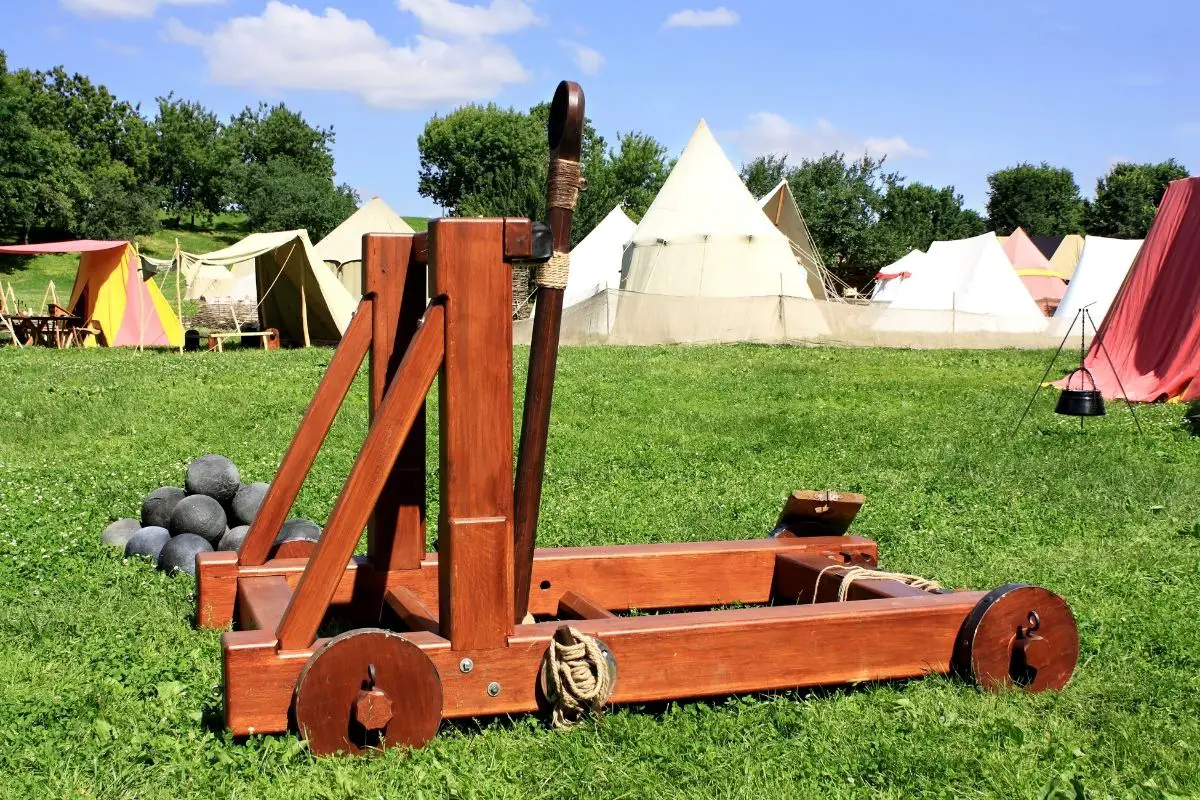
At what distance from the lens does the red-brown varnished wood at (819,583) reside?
440 centimetres

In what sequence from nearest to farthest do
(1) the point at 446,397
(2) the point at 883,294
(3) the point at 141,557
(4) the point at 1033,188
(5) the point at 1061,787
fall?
(5) the point at 1061,787 < (1) the point at 446,397 < (3) the point at 141,557 < (2) the point at 883,294 < (4) the point at 1033,188

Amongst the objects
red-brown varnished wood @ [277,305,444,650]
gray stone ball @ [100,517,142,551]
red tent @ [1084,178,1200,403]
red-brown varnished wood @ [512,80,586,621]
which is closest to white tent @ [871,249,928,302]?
red tent @ [1084,178,1200,403]

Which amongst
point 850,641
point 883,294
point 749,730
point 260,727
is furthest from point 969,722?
point 883,294

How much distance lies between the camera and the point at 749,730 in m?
3.70

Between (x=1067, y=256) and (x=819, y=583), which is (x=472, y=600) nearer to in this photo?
(x=819, y=583)

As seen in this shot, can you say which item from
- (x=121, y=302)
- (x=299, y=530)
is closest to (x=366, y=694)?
(x=299, y=530)

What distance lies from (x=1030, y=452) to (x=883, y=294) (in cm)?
3055

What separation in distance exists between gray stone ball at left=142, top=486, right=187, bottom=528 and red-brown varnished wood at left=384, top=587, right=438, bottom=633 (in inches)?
95.8

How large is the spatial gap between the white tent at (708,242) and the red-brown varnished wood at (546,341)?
78.3 feet

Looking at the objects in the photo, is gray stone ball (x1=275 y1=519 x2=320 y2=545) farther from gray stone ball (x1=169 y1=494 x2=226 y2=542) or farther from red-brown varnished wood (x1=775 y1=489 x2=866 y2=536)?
red-brown varnished wood (x1=775 y1=489 x2=866 y2=536)

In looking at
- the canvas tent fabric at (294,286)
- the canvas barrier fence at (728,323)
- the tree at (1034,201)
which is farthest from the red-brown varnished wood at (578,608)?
the tree at (1034,201)

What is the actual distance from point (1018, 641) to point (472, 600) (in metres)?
1.99

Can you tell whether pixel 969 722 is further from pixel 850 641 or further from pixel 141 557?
pixel 141 557

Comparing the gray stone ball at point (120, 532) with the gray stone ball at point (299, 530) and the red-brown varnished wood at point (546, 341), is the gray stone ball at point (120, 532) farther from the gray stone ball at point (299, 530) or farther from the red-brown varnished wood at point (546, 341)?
the red-brown varnished wood at point (546, 341)
